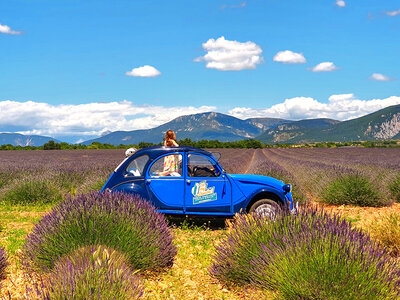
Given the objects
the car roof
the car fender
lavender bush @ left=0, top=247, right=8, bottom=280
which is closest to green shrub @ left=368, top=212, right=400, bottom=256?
the car roof

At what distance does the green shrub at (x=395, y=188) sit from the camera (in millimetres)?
11516

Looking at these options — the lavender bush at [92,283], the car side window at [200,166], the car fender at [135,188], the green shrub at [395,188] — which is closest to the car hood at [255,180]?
the car side window at [200,166]

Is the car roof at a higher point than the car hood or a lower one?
higher

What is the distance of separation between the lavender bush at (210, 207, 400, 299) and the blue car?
2204mm

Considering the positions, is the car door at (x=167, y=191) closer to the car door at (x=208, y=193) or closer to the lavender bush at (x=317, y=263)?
the car door at (x=208, y=193)

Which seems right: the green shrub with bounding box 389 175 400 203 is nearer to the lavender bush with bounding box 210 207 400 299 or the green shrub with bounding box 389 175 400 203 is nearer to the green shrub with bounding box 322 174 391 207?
the green shrub with bounding box 322 174 391 207

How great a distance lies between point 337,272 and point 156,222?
2.54 meters

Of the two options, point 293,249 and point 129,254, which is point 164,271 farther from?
point 293,249

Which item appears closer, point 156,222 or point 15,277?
point 15,277

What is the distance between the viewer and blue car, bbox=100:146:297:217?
6.29 metres

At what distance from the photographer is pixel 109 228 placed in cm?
427

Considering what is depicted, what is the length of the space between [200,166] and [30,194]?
6.67 m

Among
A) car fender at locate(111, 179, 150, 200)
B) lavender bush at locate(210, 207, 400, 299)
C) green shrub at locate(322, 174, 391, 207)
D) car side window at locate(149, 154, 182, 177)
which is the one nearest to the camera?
lavender bush at locate(210, 207, 400, 299)

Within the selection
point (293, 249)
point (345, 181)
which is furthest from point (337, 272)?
point (345, 181)
